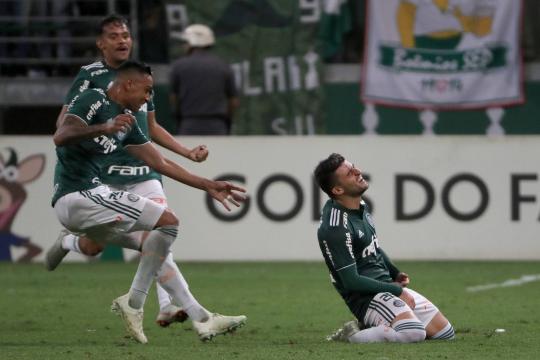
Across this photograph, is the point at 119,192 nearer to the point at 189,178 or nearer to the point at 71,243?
the point at 189,178

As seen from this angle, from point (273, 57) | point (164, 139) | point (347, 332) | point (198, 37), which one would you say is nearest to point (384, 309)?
point (347, 332)

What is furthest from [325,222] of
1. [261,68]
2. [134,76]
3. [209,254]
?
[261,68]

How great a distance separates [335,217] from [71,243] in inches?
96.4

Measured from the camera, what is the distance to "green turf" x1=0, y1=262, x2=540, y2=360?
876 centimetres

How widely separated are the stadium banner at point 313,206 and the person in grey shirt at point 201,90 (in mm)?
822

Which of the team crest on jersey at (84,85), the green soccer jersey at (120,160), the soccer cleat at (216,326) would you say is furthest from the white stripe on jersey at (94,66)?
the soccer cleat at (216,326)

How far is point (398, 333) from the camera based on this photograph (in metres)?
9.18

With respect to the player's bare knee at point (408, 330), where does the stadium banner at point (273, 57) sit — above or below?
above

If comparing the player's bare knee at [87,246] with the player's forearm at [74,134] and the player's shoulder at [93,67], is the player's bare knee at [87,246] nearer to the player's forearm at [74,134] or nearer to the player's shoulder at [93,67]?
the player's shoulder at [93,67]

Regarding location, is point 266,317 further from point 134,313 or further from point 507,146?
point 507,146

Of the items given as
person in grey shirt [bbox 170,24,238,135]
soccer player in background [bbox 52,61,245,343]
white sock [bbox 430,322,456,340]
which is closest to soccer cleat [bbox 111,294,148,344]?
soccer player in background [bbox 52,61,245,343]

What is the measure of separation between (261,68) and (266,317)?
29.6 ft

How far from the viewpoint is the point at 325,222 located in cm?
927

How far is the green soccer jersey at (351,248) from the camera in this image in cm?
913
